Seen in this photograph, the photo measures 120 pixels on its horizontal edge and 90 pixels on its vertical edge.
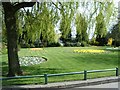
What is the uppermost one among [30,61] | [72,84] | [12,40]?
[12,40]

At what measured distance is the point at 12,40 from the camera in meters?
13.0

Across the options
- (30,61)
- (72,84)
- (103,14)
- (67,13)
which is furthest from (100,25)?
(30,61)

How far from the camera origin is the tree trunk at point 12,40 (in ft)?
41.9

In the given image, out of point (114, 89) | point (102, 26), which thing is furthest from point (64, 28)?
point (114, 89)

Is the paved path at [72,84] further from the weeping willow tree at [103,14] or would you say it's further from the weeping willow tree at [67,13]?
the weeping willow tree at [67,13]

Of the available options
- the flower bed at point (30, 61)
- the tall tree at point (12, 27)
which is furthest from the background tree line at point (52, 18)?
the flower bed at point (30, 61)

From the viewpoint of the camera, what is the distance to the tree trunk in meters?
12.8

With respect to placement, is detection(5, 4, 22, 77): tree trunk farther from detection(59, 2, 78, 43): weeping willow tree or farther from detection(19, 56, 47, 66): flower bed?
detection(19, 56, 47, 66): flower bed

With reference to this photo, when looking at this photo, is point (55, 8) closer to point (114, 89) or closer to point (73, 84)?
point (73, 84)

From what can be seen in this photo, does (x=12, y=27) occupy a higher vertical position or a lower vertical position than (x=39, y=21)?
lower

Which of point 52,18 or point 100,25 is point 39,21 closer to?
point 52,18

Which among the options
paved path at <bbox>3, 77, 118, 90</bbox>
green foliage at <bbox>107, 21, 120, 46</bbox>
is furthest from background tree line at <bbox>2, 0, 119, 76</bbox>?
green foliage at <bbox>107, 21, 120, 46</bbox>

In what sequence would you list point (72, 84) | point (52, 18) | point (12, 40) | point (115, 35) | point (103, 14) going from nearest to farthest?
1. point (72, 84)
2. point (12, 40)
3. point (103, 14)
4. point (52, 18)
5. point (115, 35)

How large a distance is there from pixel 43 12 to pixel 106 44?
44.6 meters
